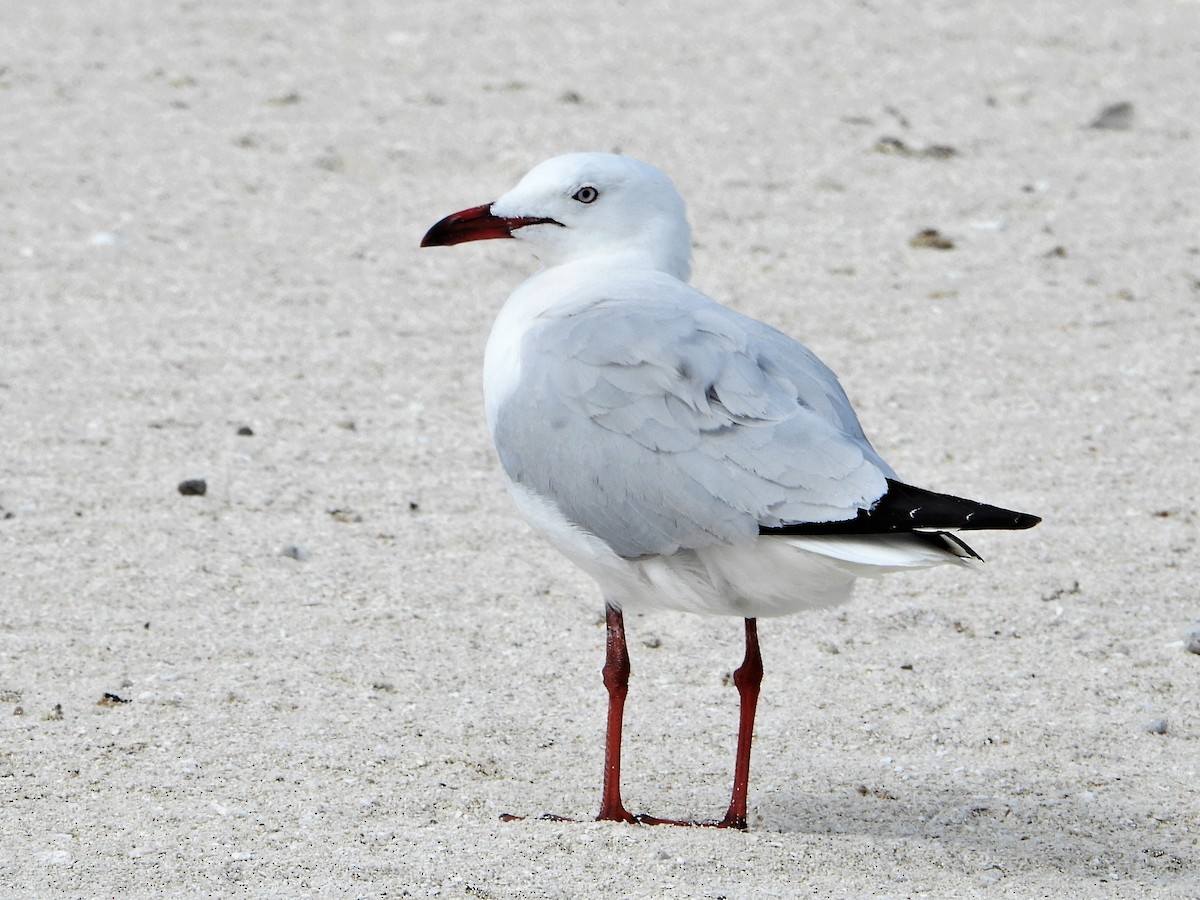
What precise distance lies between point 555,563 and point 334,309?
2.09m

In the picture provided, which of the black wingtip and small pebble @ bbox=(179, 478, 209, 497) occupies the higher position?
the black wingtip

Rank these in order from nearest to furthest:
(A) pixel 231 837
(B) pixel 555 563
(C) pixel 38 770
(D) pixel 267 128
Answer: (A) pixel 231 837, (C) pixel 38 770, (B) pixel 555 563, (D) pixel 267 128

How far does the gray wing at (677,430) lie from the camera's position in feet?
11.2

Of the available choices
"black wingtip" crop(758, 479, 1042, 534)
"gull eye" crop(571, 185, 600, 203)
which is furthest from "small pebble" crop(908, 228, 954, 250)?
"black wingtip" crop(758, 479, 1042, 534)

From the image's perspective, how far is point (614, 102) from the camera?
30.0ft

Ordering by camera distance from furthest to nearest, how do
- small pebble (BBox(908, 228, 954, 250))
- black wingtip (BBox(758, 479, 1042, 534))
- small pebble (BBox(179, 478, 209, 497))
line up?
small pebble (BBox(908, 228, 954, 250)), small pebble (BBox(179, 478, 209, 497)), black wingtip (BBox(758, 479, 1042, 534))

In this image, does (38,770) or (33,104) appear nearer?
(38,770)

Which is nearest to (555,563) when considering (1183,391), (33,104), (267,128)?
(1183,391)

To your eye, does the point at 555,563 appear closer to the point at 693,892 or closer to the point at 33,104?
the point at 693,892

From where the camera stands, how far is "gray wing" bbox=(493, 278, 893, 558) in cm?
341

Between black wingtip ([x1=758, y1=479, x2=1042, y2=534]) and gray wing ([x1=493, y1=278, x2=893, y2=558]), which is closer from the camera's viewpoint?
black wingtip ([x1=758, y1=479, x2=1042, y2=534])

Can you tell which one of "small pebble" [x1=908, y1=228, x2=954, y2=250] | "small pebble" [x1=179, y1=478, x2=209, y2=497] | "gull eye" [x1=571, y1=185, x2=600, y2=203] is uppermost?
"gull eye" [x1=571, y1=185, x2=600, y2=203]

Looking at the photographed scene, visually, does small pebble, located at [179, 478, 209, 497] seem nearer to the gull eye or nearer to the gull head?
the gull head

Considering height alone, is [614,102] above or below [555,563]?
above
